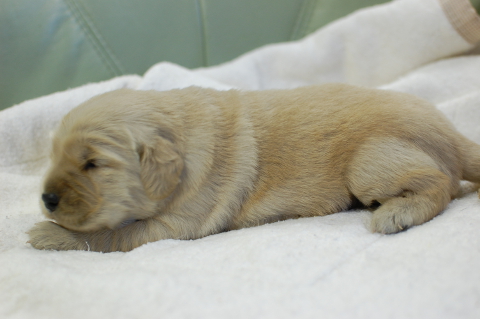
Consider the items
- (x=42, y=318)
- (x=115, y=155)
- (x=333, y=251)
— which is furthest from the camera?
(x=115, y=155)

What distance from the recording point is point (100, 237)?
217cm

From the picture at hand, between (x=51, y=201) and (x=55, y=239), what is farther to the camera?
(x=55, y=239)

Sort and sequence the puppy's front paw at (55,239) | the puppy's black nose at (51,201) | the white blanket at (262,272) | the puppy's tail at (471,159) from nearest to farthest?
the white blanket at (262,272)
the puppy's black nose at (51,201)
the puppy's front paw at (55,239)
the puppy's tail at (471,159)

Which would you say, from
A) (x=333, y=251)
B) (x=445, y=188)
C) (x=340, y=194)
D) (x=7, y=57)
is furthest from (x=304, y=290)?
(x=7, y=57)

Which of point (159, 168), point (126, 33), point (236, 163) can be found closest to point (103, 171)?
point (159, 168)

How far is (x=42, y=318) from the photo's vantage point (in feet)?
4.82

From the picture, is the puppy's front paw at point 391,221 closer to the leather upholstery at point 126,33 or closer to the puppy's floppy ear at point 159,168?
the puppy's floppy ear at point 159,168

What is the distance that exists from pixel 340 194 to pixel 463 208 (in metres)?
0.67

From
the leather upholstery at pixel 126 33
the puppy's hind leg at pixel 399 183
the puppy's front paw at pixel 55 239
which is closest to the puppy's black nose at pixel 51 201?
the puppy's front paw at pixel 55 239

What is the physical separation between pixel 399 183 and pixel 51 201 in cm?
188

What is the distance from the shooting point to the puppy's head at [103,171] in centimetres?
200

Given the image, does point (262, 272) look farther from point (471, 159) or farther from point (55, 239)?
point (471, 159)

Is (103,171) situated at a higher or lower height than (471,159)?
higher

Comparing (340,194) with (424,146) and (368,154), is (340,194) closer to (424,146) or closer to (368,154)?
(368,154)
